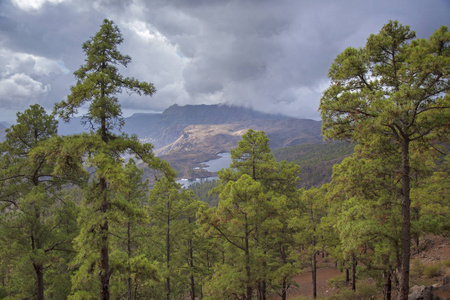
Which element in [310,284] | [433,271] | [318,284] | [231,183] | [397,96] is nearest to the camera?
[397,96]

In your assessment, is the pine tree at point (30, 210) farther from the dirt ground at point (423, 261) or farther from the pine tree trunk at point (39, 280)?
the dirt ground at point (423, 261)

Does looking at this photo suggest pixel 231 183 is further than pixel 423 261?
No

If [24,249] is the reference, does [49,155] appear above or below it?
above

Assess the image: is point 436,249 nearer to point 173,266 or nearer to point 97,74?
point 173,266

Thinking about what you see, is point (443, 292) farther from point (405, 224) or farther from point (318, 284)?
point (318, 284)

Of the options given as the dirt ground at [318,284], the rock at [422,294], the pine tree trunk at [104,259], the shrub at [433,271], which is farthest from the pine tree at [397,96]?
the dirt ground at [318,284]

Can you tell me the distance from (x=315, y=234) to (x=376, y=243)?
28.9ft

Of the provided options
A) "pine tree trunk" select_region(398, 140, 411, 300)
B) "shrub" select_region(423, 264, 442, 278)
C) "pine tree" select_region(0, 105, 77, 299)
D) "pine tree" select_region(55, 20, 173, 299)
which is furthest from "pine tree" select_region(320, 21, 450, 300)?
"pine tree" select_region(0, 105, 77, 299)

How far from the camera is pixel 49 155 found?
6.73 m

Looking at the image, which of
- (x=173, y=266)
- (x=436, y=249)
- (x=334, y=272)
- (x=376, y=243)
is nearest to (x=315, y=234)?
(x=376, y=243)


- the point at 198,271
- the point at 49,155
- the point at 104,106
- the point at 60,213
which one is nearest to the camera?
the point at 49,155

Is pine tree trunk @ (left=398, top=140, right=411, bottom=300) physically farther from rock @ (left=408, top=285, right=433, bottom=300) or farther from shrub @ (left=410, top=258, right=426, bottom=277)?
shrub @ (left=410, top=258, right=426, bottom=277)

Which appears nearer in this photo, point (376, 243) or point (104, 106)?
point (104, 106)

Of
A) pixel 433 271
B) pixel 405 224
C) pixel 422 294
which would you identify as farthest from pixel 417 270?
pixel 405 224
